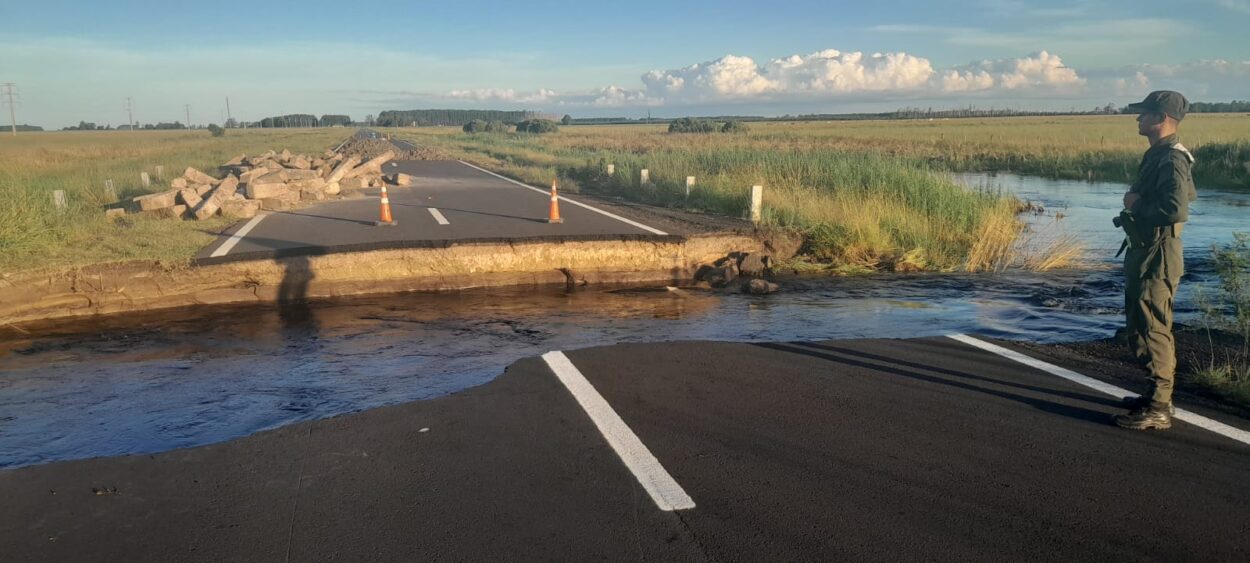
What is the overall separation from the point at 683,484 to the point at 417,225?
10601 mm

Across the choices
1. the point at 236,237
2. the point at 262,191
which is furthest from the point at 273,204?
the point at 236,237

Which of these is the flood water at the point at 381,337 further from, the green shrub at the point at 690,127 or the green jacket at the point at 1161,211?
the green shrub at the point at 690,127

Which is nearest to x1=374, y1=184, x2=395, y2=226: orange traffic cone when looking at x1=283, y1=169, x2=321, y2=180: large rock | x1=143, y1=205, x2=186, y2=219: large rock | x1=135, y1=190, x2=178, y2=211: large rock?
x1=143, y1=205, x2=186, y2=219: large rock

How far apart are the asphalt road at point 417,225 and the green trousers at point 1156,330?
7712 millimetres

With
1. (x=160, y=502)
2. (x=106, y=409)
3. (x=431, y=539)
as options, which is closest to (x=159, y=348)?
(x=106, y=409)

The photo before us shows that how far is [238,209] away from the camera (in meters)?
14.9

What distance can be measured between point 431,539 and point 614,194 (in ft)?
60.4

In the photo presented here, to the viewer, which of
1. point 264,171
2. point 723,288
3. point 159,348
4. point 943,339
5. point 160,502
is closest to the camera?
point 160,502

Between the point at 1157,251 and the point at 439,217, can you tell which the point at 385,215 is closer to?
the point at 439,217

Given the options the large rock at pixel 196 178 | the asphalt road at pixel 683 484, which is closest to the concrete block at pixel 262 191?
the large rock at pixel 196 178

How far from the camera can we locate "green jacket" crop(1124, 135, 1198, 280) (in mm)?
4652

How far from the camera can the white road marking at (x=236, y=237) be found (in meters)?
10.8

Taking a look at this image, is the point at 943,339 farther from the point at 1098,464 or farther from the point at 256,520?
the point at 256,520

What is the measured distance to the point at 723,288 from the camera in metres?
11.1
